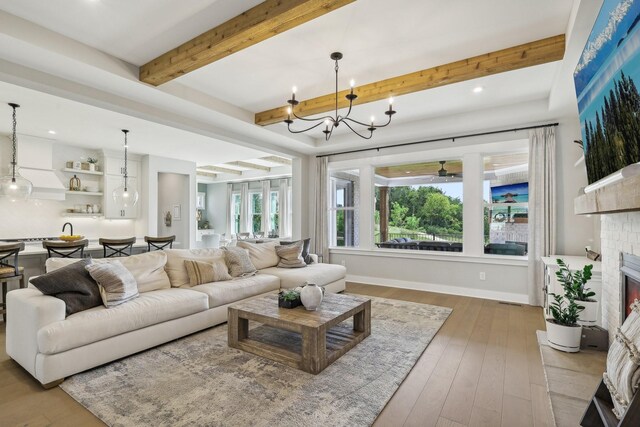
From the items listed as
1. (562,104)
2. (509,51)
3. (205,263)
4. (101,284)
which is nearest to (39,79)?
(101,284)

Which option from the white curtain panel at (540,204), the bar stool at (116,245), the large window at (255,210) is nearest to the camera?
the white curtain panel at (540,204)

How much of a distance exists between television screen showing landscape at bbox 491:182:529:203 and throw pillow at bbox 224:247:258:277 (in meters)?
3.88

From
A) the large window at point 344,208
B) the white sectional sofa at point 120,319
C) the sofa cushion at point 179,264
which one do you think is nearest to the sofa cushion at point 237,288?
the white sectional sofa at point 120,319

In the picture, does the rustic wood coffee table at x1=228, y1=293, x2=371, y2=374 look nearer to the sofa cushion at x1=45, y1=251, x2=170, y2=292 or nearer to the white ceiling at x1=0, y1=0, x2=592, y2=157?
the sofa cushion at x1=45, y1=251, x2=170, y2=292

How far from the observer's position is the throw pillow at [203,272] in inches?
146

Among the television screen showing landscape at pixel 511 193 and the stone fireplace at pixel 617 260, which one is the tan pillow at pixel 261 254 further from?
the stone fireplace at pixel 617 260

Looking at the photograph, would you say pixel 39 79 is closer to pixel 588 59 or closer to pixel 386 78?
pixel 386 78

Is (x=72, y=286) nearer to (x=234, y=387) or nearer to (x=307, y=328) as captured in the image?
(x=234, y=387)

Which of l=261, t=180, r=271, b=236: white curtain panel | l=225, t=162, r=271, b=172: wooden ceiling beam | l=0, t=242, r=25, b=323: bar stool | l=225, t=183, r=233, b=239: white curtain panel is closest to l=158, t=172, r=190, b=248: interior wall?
l=225, t=162, r=271, b=172: wooden ceiling beam

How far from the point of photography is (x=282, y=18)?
2.23 metres

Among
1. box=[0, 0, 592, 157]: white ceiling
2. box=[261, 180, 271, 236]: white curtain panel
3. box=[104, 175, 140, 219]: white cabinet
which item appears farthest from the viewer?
box=[261, 180, 271, 236]: white curtain panel

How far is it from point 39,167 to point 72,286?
4.37 meters

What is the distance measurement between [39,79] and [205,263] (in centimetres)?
Result: 239

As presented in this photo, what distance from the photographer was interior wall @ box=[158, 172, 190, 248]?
7.95 m
